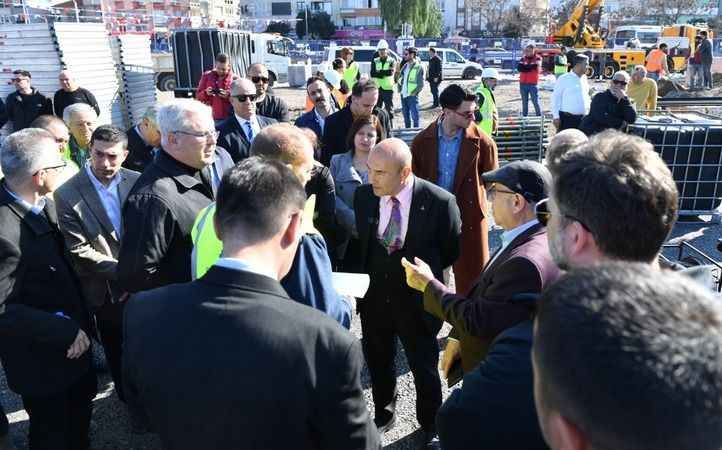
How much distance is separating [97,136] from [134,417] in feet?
5.92

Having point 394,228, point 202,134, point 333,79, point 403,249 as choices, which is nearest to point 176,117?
point 202,134

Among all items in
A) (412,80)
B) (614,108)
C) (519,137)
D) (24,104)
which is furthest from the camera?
(412,80)

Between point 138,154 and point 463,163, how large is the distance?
2924mm

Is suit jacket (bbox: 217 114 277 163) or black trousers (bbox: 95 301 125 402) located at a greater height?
suit jacket (bbox: 217 114 277 163)

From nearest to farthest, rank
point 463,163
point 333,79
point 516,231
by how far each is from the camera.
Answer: point 516,231 → point 463,163 → point 333,79

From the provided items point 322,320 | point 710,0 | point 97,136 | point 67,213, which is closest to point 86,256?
point 67,213

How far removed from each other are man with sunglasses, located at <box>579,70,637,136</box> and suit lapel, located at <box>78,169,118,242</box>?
5.96 meters

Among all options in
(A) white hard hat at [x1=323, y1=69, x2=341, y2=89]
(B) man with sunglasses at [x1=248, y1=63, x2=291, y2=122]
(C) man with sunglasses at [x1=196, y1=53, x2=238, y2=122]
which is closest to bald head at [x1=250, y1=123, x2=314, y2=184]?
(B) man with sunglasses at [x1=248, y1=63, x2=291, y2=122]

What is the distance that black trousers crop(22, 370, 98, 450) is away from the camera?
279 cm

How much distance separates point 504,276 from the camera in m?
2.07

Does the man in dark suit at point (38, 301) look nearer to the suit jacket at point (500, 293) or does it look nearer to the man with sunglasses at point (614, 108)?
the suit jacket at point (500, 293)

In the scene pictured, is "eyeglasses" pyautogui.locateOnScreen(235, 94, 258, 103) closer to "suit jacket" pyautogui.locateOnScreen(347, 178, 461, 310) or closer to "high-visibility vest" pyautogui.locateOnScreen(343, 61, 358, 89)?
"suit jacket" pyautogui.locateOnScreen(347, 178, 461, 310)

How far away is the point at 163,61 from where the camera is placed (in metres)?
26.5

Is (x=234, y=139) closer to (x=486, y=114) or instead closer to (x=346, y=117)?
(x=346, y=117)
